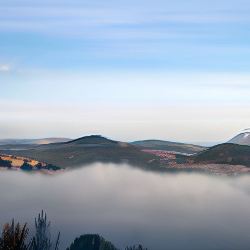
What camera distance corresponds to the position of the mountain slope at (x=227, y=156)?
162000mm

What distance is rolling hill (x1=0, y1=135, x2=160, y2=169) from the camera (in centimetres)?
16850

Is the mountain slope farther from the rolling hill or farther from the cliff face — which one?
the cliff face

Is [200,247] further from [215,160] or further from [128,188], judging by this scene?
[215,160]

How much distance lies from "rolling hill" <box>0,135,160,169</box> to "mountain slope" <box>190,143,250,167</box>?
61.7ft

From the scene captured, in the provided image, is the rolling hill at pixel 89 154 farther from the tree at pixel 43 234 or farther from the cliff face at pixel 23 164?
the tree at pixel 43 234

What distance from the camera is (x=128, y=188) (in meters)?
137

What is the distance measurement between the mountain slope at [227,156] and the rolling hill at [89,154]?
1882cm

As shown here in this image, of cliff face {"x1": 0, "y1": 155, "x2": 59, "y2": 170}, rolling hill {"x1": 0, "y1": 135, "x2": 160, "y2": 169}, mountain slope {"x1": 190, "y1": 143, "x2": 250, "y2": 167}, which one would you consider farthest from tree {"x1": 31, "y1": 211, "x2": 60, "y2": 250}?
mountain slope {"x1": 190, "y1": 143, "x2": 250, "y2": 167}

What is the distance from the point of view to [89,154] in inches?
7087

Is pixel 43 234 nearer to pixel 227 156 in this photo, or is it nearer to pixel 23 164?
pixel 23 164

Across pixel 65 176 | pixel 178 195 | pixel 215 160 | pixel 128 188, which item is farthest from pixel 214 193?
pixel 65 176

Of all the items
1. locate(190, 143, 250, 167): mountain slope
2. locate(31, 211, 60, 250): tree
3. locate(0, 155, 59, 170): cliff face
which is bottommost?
locate(31, 211, 60, 250): tree

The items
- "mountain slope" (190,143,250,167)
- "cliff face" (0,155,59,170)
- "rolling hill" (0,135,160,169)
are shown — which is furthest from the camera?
"rolling hill" (0,135,160,169)

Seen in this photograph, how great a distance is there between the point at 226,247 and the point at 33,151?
122m
